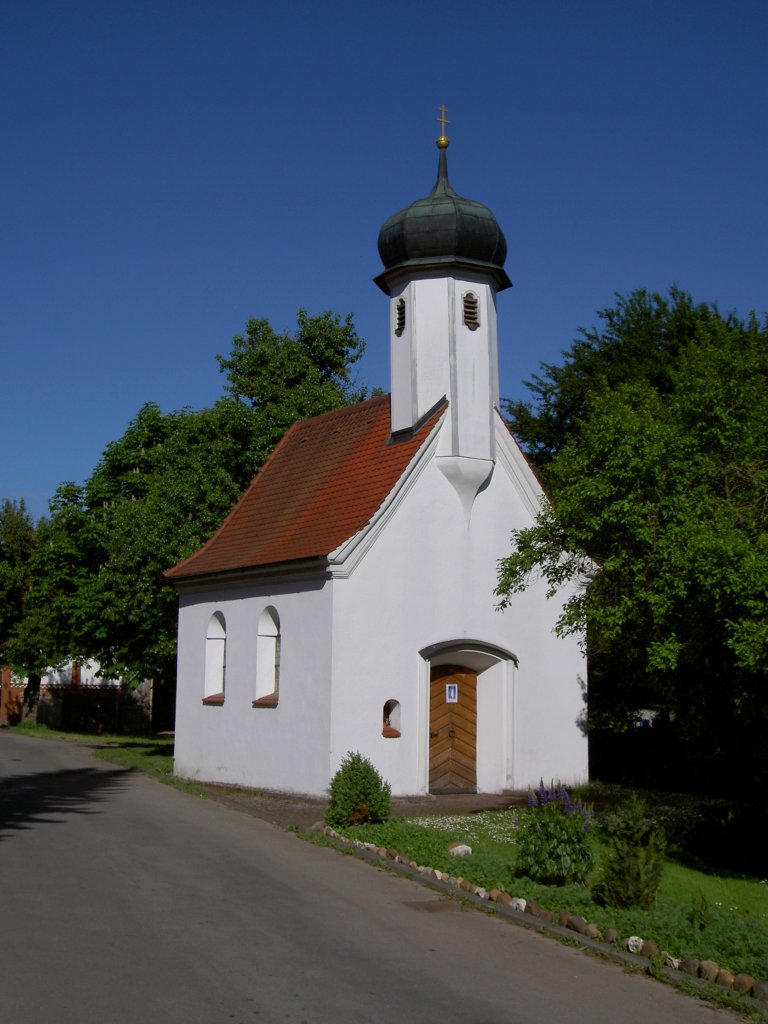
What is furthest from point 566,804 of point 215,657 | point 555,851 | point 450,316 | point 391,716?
point 215,657

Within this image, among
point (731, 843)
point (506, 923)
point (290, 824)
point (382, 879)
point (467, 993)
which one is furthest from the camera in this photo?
point (290, 824)

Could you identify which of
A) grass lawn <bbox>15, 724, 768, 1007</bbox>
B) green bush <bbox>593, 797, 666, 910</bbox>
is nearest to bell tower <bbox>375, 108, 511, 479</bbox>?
grass lawn <bbox>15, 724, 768, 1007</bbox>

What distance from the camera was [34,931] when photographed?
8.66 meters

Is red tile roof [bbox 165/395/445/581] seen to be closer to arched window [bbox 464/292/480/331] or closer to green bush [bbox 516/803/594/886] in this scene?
arched window [bbox 464/292/480/331]

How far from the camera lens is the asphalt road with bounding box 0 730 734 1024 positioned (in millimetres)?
6875

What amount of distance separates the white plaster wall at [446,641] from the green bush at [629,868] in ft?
29.6

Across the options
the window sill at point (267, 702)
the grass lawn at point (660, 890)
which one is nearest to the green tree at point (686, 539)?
the grass lawn at point (660, 890)

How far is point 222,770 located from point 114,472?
20011 mm

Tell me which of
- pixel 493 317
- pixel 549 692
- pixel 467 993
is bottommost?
pixel 467 993

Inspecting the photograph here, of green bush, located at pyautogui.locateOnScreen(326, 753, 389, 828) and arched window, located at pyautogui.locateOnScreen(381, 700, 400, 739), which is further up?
arched window, located at pyautogui.locateOnScreen(381, 700, 400, 739)

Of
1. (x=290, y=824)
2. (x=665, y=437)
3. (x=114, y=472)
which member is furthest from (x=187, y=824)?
(x=114, y=472)

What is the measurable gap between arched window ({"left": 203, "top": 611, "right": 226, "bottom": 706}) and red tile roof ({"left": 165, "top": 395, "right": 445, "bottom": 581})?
1.13m

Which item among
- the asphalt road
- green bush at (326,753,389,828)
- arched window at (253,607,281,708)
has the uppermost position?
arched window at (253,607,281,708)

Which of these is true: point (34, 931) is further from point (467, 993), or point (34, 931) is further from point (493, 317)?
point (493, 317)
